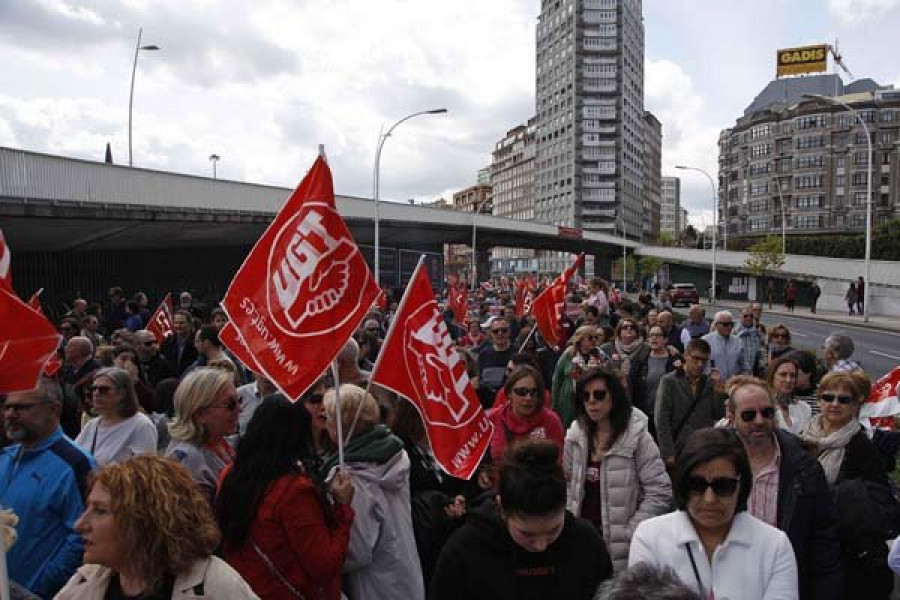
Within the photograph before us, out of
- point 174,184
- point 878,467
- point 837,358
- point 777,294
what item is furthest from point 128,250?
point 777,294

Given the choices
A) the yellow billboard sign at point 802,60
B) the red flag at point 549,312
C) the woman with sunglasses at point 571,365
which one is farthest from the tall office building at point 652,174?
the woman with sunglasses at point 571,365

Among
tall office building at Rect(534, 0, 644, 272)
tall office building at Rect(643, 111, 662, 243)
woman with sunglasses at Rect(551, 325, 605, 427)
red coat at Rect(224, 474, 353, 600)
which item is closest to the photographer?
red coat at Rect(224, 474, 353, 600)

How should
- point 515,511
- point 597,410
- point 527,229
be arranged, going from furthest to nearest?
point 527,229
point 597,410
point 515,511

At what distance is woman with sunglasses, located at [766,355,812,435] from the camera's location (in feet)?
15.5

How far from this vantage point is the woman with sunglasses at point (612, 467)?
3891mm

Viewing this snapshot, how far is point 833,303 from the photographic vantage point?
45.0 metres

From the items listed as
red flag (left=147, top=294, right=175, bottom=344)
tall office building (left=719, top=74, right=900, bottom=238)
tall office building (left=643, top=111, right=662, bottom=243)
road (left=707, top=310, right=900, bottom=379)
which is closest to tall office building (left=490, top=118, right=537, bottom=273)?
tall office building (left=643, top=111, right=662, bottom=243)

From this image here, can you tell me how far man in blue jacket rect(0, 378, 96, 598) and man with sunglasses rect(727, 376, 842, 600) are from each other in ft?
9.63

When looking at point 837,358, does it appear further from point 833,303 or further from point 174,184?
point 833,303

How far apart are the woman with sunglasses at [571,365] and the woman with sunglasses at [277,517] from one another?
13.0 ft

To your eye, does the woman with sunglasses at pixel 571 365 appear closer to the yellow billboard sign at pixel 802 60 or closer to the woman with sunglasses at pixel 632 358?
the woman with sunglasses at pixel 632 358

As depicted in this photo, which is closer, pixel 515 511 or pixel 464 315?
pixel 515 511

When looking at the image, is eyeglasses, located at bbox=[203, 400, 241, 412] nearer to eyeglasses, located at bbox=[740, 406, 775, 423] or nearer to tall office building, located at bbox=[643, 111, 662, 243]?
eyeglasses, located at bbox=[740, 406, 775, 423]

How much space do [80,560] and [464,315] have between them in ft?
44.9
